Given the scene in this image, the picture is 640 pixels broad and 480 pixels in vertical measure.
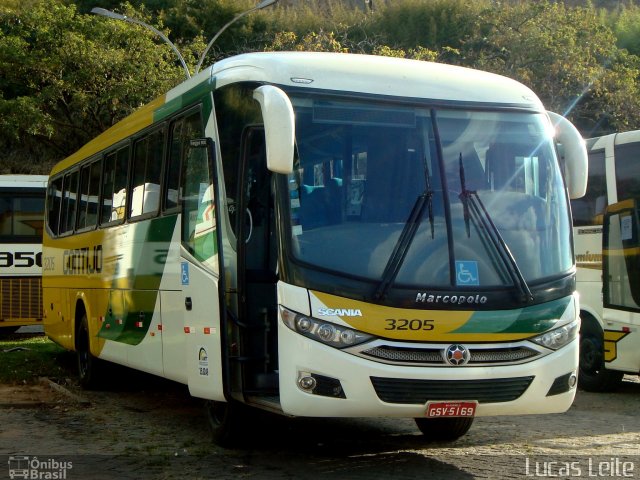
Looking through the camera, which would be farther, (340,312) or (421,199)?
(421,199)

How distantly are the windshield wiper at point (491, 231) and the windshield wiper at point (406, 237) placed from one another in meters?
0.27

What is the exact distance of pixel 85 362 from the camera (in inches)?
524

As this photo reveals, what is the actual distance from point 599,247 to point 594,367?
1.59 m

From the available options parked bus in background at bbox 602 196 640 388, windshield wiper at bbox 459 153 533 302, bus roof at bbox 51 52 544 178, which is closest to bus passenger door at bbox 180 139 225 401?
bus roof at bbox 51 52 544 178

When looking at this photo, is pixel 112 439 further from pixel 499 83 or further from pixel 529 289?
pixel 499 83

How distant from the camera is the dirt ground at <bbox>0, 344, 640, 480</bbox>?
301 inches

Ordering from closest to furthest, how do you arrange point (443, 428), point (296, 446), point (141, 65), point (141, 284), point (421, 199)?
point (421, 199) < point (296, 446) < point (443, 428) < point (141, 284) < point (141, 65)

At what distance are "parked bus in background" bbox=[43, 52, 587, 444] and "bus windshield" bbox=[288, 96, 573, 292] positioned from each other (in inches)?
0.6

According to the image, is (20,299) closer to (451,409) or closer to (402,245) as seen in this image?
(402,245)

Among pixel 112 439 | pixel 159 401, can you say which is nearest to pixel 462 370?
pixel 112 439

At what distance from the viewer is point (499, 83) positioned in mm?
8133

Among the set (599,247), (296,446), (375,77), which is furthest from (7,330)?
(375,77)

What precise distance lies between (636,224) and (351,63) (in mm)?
5836

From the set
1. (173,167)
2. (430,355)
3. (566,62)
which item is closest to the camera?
(430,355)
